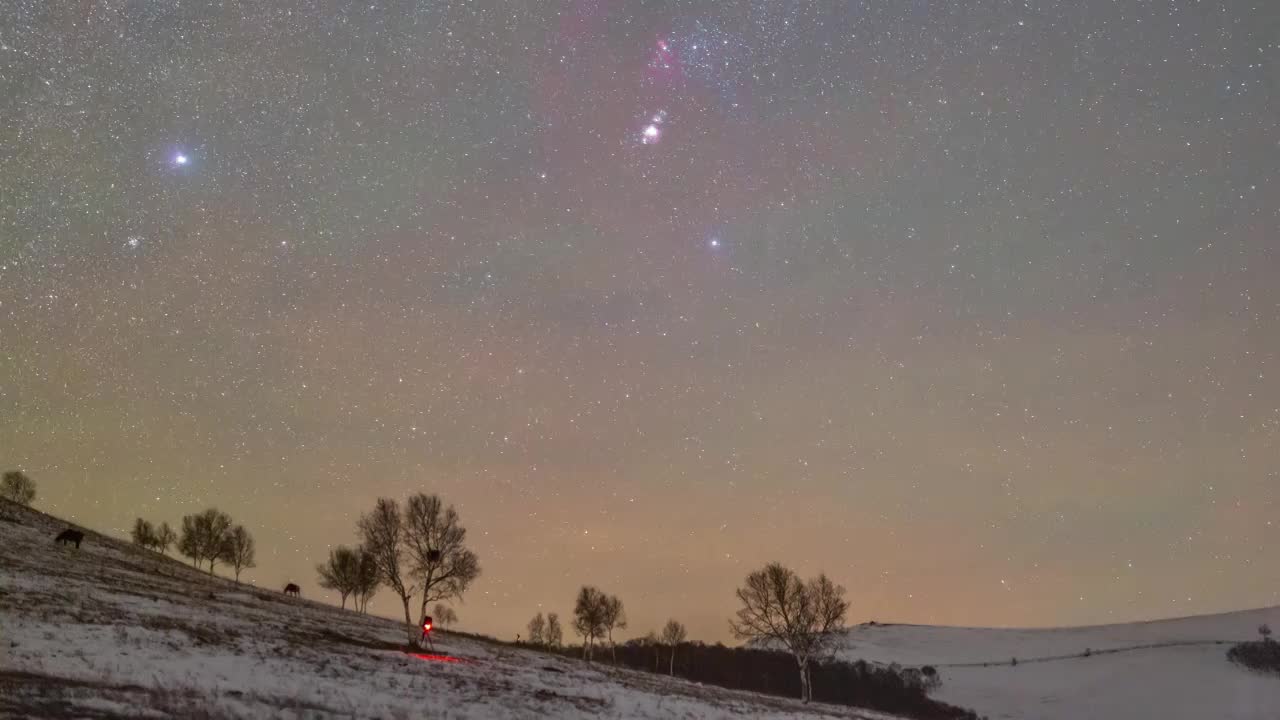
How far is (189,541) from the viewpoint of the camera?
81312 millimetres

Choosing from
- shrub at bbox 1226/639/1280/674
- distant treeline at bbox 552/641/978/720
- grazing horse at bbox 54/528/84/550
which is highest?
grazing horse at bbox 54/528/84/550

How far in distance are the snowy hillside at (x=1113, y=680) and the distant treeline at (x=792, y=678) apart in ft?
28.0

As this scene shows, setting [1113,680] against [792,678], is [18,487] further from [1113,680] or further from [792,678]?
[1113,680]

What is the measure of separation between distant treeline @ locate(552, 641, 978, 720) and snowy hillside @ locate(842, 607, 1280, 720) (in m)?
8.52

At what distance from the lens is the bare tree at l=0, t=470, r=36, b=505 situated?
345 feet

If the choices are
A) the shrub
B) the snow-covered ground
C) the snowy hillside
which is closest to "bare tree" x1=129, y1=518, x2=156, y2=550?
the snow-covered ground

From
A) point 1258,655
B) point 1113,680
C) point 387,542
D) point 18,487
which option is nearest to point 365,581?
point 387,542

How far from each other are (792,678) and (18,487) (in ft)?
395

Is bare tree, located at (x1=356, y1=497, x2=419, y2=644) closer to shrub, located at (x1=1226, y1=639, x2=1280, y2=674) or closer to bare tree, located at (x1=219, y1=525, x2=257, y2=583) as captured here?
bare tree, located at (x1=219, y1=525, x2=257, y2=583)

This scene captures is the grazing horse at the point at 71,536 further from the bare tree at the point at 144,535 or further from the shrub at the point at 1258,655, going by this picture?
the shrub at the point at 1258,655

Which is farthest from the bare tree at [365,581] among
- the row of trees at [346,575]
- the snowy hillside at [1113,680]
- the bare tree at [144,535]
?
the snowy hillside at [1113,680]

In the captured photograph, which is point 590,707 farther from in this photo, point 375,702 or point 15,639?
point 15,639

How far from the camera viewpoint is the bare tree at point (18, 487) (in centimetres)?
10525

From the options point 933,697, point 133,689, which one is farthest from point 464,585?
point 933,697
